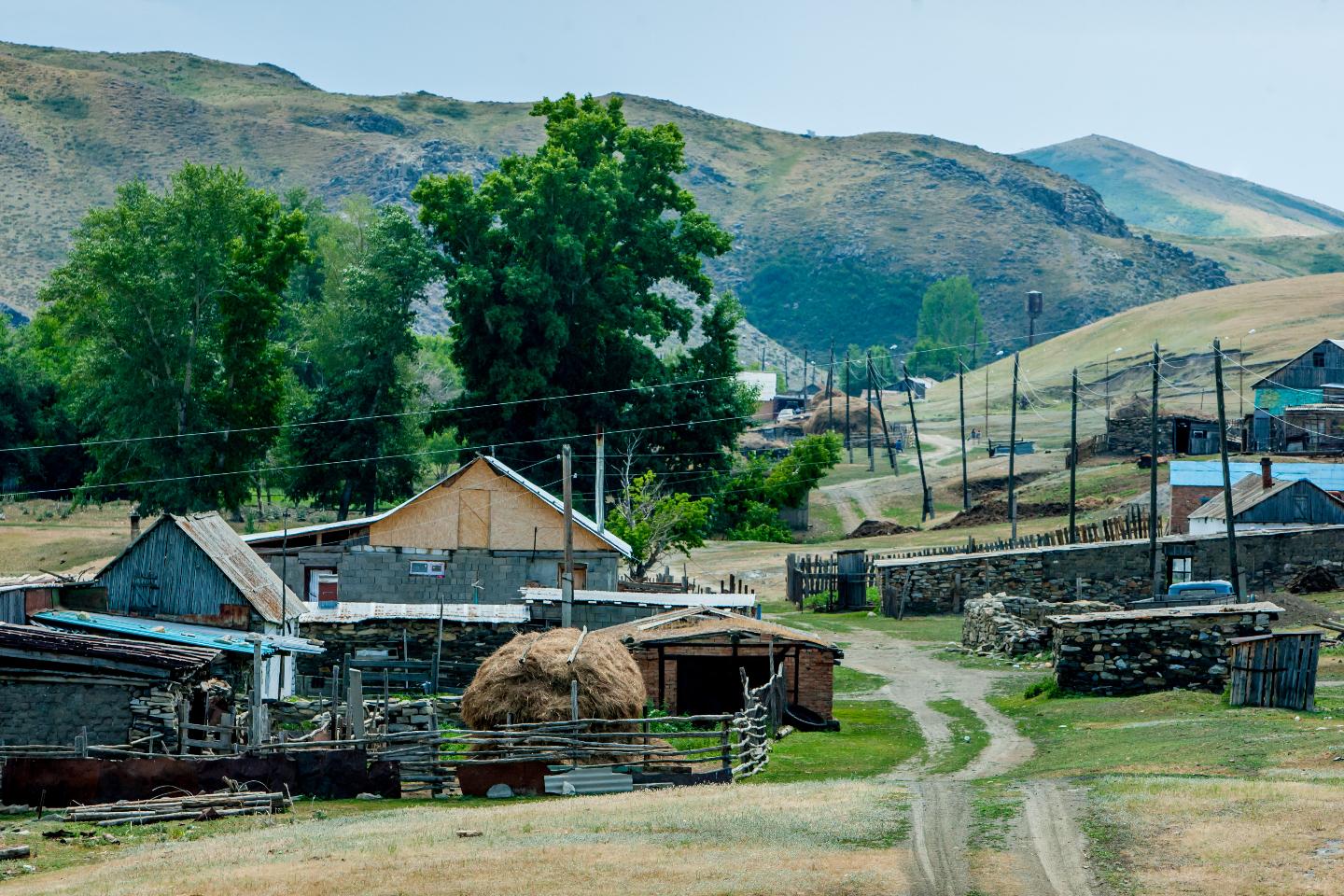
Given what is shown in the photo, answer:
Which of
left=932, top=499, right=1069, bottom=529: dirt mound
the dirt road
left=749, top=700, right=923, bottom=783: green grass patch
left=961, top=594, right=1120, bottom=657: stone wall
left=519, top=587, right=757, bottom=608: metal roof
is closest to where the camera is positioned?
the dirt road

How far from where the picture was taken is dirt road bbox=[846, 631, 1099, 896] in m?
17.6

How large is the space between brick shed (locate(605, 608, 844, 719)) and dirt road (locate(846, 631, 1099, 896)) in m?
2.34

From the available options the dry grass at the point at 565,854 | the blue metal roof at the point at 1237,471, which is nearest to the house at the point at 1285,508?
the blue metal roof at the point at 1237,471

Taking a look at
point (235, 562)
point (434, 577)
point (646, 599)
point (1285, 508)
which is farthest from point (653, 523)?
point (235, 562)

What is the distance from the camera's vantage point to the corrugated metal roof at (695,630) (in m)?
34.9

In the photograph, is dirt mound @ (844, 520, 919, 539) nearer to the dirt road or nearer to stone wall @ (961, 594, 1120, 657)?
stone wall @ (961, 594, 1120, 657)

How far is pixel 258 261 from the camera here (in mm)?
71375

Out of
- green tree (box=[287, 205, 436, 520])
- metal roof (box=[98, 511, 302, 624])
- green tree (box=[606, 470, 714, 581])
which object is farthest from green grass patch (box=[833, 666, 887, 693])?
green tree (box=[287, 205, 436, 520])

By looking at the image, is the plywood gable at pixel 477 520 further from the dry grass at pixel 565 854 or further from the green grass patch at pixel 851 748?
the dry grass at pixel 565 854

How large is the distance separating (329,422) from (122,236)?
44.9 feet

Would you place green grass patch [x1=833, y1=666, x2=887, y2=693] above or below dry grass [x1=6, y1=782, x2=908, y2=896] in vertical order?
above

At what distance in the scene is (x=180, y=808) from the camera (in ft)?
81.9

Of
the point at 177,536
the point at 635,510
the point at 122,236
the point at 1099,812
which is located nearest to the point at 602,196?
the point at 635,510

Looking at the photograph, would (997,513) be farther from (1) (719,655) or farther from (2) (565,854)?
(2) (565,854)
